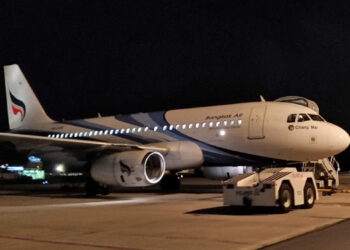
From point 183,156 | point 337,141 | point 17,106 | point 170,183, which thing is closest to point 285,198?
point 337,141

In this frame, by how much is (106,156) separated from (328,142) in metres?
8.22

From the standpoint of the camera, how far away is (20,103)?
98.1 feet

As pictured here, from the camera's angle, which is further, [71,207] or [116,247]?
[71,207]

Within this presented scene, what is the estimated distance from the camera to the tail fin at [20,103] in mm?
28922

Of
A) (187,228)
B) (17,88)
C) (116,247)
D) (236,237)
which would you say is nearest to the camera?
(116,247)

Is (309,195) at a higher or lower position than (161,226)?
higher

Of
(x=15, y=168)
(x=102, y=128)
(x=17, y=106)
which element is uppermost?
(x=17, y=106)

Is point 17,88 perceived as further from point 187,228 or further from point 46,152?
point 187,228

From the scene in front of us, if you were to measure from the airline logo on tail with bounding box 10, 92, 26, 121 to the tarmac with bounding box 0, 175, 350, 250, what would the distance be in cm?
1525

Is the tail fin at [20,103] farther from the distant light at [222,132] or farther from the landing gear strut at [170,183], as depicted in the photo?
the distant light at [222,132]

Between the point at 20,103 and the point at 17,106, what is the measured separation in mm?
278

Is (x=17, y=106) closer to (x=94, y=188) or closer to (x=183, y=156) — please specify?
(x=94, y=188)

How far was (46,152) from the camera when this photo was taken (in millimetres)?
22859

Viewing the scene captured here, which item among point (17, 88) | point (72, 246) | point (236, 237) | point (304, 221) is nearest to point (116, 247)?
point (72, 246)
